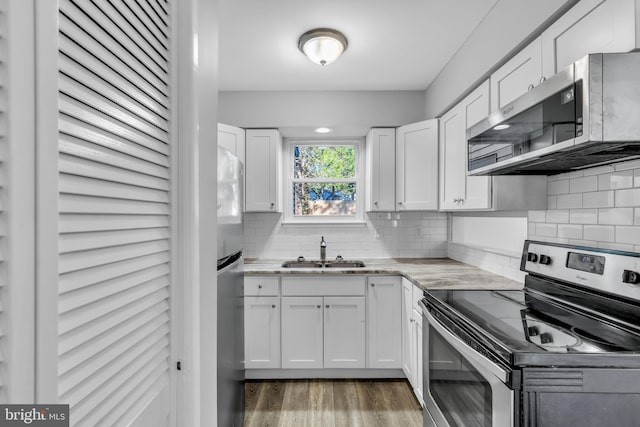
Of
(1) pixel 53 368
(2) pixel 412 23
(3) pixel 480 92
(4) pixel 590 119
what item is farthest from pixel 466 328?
(2) pixel 412 23

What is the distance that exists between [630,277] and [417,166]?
1.84 m

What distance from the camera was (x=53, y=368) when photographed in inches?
18.4

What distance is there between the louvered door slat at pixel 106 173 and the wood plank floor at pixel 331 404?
1.99 meters

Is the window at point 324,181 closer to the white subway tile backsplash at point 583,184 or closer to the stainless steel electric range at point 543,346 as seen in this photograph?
the stainless steel electric range at point 543,346

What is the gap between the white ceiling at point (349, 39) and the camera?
1.93 meters

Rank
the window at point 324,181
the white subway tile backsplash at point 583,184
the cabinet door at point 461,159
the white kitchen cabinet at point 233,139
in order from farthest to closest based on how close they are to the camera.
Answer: the window at point 324,181, the white kitchen cabinet at point 233,139, the cabinet door at point 461,159, the white subway tile backsplash at point 583,184

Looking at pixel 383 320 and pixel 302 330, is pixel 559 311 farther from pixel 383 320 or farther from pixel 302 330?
pixel 302 330

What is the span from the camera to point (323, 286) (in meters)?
2.75

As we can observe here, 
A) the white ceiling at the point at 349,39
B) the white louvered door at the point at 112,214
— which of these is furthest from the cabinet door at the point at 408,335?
the white louvered door at the point at 112,214

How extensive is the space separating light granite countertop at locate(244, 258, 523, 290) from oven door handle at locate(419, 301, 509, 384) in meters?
0.53

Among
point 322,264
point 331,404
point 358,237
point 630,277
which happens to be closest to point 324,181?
point 358,237

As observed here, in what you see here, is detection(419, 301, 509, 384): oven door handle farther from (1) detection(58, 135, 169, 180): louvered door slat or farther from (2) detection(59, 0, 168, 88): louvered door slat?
(2) detection(59, 0, 168, 88): louvered door slat

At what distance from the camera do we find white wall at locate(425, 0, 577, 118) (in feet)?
5.11

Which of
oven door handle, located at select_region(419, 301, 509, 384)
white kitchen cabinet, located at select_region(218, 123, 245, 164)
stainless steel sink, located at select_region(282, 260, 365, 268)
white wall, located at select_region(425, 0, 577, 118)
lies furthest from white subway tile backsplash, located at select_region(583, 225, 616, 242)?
white kitchen cabinet, located at select_region(218, 123, 245, 164)
